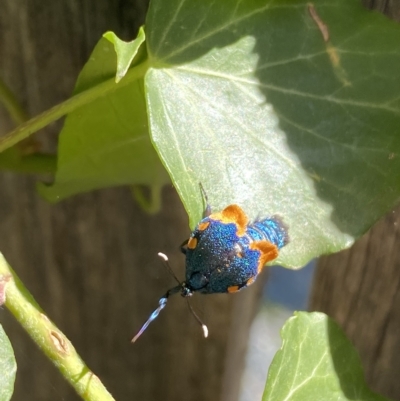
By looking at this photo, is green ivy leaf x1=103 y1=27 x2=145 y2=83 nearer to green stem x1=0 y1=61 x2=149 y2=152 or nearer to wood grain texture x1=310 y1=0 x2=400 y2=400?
green stem x1=0 y1=61 x2=149 y2=152

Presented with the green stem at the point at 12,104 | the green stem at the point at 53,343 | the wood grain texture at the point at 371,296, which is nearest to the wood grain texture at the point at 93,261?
the green stem at the point at 12,104

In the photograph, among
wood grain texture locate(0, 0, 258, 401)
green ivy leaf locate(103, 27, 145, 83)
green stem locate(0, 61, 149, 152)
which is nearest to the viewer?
green ivy leaf locate(103, 27, 145, 83)

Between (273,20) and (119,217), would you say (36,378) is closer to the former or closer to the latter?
(119,217)

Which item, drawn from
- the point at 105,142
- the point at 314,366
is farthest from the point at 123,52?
the point at 314,366

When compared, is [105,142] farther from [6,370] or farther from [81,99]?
[6,370]

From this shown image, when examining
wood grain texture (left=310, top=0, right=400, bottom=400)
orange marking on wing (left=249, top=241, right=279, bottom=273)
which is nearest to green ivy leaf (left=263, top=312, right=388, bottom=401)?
orange marking on wing (left=249, top=241, right=279, bottom=273)
